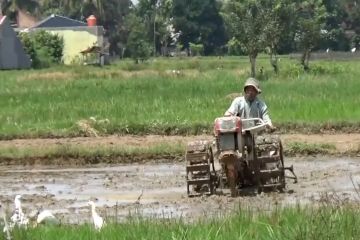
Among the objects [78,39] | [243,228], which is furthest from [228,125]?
[78,39]

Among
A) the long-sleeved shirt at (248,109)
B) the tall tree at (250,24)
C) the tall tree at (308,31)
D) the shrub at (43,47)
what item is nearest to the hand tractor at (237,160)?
the long-sleeved shirt at (248,109)

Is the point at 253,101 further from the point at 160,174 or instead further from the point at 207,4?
the point at 207,4

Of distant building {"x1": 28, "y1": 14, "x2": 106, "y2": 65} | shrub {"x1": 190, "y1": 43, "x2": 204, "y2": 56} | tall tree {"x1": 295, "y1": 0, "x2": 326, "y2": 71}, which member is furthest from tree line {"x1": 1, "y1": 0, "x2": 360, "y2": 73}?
tall tree {"x1": 295, "y1": 0, "x2": 326, "y2": 71}

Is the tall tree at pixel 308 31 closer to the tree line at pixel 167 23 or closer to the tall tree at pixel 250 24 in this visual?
the tall tree at pixel 250 24

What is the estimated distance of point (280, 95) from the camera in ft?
73.7

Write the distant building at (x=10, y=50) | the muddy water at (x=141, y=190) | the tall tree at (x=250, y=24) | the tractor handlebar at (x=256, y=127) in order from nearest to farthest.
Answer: the muddy water at (x=141, y=190) < the tractor handlebar at (x=256, y=127) < the tall tree at (x=250, y=24) < the distant building at (x=10, y=50)

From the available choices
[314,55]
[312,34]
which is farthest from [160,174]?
[314,55]

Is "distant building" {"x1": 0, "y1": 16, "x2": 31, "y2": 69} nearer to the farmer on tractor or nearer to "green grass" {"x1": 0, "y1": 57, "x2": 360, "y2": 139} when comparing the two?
"green grass" {"x1": 0, "y1": 57, "x2": 360, "y2": 139}

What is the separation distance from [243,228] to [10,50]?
145 ft

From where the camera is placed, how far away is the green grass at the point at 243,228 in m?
5.89

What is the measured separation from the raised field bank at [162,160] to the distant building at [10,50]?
21014 mm

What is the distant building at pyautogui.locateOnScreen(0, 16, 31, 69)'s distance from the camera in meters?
48.4

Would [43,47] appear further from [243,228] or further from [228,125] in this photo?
[243,228]

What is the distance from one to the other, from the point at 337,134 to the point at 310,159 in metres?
2.66
